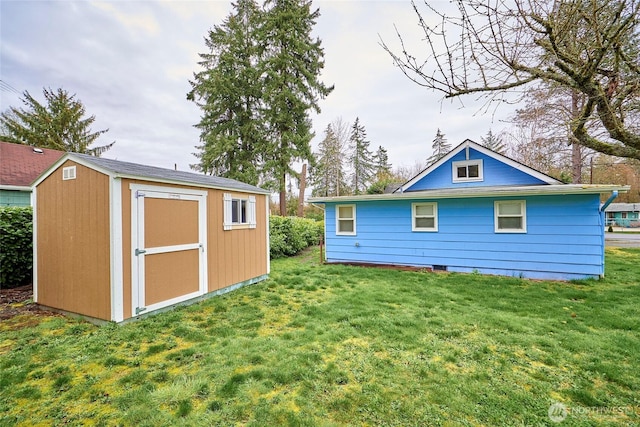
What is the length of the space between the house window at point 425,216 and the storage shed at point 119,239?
580cm

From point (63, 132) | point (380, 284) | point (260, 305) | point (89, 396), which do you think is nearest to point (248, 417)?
point (89, 396)

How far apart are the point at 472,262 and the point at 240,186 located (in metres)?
6.60

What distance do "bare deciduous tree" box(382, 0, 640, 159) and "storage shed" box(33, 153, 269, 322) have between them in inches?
159

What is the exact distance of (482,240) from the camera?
284 inches

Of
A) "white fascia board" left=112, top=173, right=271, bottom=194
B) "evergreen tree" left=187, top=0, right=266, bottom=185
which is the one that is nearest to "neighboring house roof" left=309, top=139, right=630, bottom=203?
"white fascia board" left=112, top=173, right=271, bottom=194

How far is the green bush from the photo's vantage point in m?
5.59

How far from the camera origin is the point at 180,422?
6.45 ft

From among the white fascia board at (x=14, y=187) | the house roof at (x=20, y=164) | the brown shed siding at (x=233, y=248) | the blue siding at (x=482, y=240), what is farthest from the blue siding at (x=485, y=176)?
the white fascia board at (x=14, y=187)

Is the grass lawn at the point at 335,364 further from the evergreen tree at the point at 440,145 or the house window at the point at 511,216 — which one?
the evergreen tree at the point at 440,145

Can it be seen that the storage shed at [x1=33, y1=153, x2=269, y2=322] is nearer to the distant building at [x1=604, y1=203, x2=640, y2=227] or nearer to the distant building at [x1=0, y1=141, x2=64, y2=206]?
the distant building at [x1=0, y1=141, x2=64, y2=206]

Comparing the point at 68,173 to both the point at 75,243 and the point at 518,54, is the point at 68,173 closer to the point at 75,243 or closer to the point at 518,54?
the point at 75,243

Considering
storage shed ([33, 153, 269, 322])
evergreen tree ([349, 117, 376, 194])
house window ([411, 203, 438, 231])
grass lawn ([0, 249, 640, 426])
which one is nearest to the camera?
grass lawn ([0, 249, 640, 426])

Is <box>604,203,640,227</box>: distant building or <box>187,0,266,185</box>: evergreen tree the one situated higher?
<box>187,0,266,185</box>: evergreen tree

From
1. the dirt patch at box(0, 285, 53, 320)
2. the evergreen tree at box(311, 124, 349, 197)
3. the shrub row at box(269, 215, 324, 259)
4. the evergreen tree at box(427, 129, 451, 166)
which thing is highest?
the evergreen tree at box(427, 129, 451, 166)
